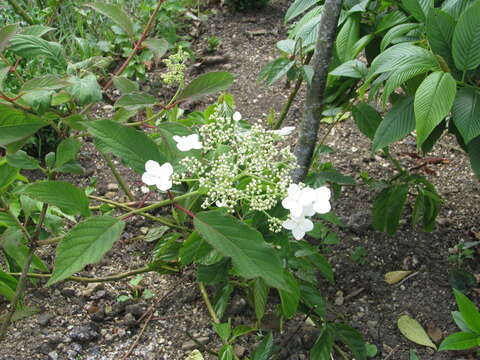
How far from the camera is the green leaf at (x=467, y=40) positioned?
1.19 m

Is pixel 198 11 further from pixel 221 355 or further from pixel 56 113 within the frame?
pixel 221 355

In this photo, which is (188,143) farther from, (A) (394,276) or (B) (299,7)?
(A) (394,276)

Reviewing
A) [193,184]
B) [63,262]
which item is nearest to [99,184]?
[193,184]

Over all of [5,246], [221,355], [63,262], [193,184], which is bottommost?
[221,355]

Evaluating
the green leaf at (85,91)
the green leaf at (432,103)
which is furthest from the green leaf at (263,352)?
the green leaf at (85,91)

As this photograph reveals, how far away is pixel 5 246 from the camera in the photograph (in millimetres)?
1399

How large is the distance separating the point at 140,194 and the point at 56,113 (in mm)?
999

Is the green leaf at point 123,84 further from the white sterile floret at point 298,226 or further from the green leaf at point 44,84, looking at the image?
the white sterile floret at point 298,226

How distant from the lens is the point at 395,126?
4.49 feet

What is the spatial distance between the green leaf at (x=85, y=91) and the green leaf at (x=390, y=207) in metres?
1.00

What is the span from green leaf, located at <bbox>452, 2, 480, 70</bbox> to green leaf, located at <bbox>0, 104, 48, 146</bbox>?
0.94 metres

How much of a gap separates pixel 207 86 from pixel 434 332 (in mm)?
1047

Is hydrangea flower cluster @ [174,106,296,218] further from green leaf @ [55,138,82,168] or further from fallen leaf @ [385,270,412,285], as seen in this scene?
fallen leaf @ [385,270,412,285]

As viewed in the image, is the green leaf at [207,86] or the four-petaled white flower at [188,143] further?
the green leaf at [207,86]
